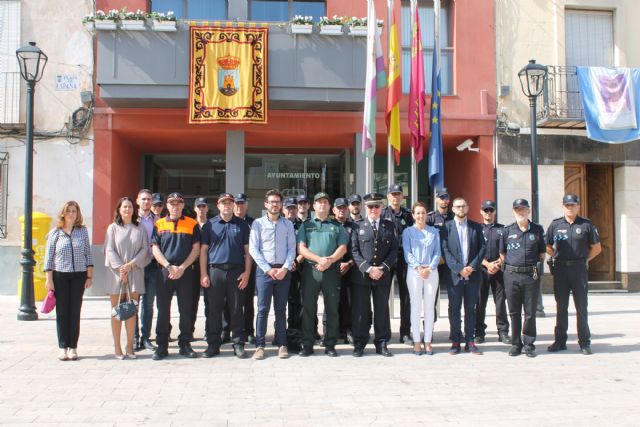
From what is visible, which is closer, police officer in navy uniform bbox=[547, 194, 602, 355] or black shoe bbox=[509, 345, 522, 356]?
black shoe bbox=[509, 345, 522, 356]

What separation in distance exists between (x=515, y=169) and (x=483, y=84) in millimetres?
2257

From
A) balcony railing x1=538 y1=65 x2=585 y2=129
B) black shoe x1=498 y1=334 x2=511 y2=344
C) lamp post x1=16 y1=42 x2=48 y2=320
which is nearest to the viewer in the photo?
black shoe x1=498 y1=334 x2=511 y2=344

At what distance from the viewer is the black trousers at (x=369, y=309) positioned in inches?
281

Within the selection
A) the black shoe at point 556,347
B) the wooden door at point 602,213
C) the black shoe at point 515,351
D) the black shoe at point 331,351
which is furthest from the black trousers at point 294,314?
the wooden door at point 602,213

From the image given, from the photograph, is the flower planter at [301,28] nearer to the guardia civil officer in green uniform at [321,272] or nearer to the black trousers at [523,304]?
the guardia civil officer in green uniform at [321,272]

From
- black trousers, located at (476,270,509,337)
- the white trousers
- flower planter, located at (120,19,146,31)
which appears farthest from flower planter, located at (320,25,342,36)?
the white trousers

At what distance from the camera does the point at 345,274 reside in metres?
7.41

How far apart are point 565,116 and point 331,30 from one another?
19.9 feet

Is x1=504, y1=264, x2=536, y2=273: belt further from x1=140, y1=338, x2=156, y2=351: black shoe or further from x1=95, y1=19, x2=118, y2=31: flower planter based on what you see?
x1=95, y1=19, x2=118, y2=31: flower planter

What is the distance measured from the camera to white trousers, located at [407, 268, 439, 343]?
23.8 ft

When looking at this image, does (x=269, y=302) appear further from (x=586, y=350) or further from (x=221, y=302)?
(x=586, y=350)

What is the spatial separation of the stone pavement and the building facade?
6.32 m

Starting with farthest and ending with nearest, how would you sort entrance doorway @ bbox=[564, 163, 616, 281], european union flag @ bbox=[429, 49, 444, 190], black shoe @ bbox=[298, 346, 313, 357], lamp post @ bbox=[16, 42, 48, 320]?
1. entrance doorway @ bbox=[564, 163, 616, 281]
2. european union flag @ bbox=[429, 49, 444, 190]
3. lamp post @ bbox=[16, 42, 48, 320]
4. black shoe @ bbox=[298, 346, 313, 357]

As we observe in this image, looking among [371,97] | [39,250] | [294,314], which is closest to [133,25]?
[39,250]
